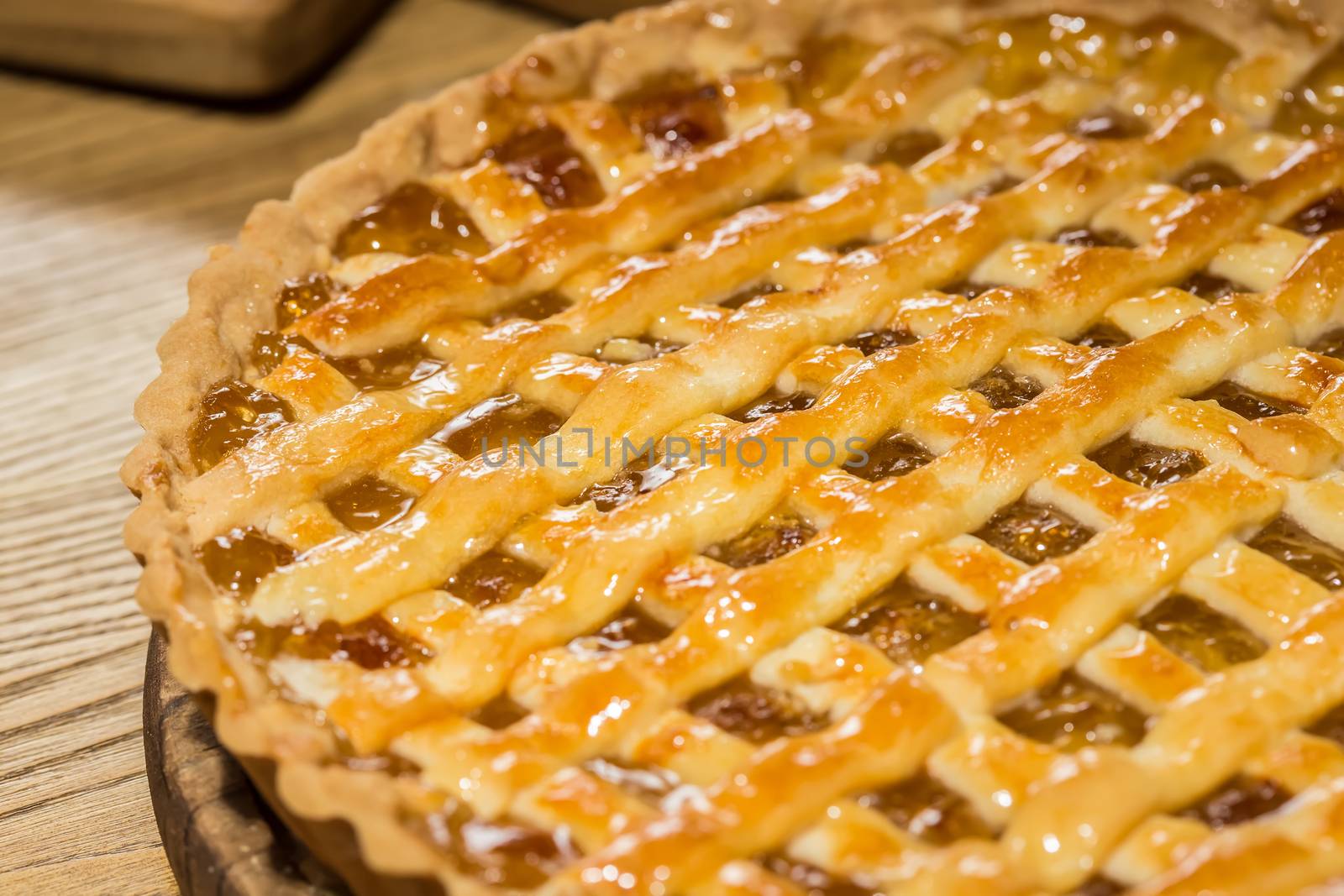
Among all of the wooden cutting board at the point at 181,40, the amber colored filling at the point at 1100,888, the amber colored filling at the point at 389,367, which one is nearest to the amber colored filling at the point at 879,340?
the amber colored filling at the point at 389,367

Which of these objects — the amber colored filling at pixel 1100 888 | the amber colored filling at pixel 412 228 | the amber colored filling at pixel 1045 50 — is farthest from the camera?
the amber colored filling at pixel 1045 50

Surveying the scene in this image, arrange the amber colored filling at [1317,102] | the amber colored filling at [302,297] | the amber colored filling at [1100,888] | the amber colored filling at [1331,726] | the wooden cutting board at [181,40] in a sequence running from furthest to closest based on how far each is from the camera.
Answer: the wooden cutting board at [181,40], the amber colored filling at [1317,102], the amber colored filling at [302,297], the amber colored filling at [1331,726], the amber colored filling at [1100,888]

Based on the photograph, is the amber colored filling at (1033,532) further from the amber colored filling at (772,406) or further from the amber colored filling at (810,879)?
the amber colored filling at (810,879)

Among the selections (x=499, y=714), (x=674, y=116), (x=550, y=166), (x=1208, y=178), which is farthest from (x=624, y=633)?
(x=1208, y=178)

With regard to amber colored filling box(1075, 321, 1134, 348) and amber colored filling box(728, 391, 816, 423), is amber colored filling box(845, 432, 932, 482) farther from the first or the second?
amber colored filling box(1075, 321, 1134, 348)

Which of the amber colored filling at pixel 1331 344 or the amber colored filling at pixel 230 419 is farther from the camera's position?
the amber colored filling at pixel 1331 344

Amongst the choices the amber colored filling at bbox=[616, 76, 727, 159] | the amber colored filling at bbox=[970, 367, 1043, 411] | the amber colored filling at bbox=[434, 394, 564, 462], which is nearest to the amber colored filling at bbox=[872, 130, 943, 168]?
the amber colored filling at bbox=[616, 76, 727, 159]

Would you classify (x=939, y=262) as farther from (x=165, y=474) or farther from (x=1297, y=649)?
(x=165, y=474)
